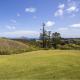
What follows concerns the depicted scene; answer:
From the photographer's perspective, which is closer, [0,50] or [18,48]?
[0,50]

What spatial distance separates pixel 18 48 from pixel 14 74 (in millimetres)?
16193

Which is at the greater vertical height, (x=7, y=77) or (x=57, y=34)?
(x=57, y=34)

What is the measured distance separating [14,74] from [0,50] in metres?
13.7

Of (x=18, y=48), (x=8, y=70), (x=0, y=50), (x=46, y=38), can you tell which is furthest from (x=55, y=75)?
(x=46, y=38)

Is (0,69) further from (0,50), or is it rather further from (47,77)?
(0,50)

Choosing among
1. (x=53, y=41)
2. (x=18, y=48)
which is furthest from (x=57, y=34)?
(x=18, y=48)

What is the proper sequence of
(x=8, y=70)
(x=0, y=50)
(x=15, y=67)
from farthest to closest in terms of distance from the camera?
(x=0, y=50)
(x=15, y=67)
(x=8, y=70)

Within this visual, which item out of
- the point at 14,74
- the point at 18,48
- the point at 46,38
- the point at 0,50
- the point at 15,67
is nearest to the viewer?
the point at 14,74

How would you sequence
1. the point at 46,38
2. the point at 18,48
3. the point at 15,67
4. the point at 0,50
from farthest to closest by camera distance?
the point at 46,38, the point at 18,48, the point at 0,50, the point at 15,67

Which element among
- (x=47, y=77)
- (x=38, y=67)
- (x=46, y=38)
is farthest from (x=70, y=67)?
(x=46, y=38)

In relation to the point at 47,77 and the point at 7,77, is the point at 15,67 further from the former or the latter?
the point at 47,77

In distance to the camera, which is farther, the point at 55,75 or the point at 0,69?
the point at 0,69

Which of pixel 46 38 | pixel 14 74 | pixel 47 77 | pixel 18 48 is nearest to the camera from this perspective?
pixel 47 77

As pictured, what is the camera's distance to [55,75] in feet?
40.6
